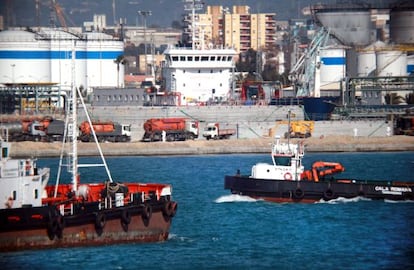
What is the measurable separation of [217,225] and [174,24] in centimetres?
13727

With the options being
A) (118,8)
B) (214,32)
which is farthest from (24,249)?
(214,32)

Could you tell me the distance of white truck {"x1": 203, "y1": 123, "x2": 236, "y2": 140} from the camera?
2409 inches

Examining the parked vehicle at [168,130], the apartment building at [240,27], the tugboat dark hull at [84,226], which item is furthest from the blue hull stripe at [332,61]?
the apartment building at [240,27]

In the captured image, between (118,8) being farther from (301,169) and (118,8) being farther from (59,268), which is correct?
(59,268)

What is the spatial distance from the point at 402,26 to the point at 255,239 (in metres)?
66.0

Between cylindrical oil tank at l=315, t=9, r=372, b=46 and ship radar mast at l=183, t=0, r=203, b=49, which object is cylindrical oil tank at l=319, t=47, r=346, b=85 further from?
ship radar mast at l=183, t=0, r=203, b=49

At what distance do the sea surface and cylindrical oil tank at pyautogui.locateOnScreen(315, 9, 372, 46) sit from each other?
4922 centimetres

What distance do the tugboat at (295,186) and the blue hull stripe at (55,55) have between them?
45.4 metres

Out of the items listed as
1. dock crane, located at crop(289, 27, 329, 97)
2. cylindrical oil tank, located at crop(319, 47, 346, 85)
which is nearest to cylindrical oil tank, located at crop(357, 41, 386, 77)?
cylindrical oil tank, located at crop(319, 47, 346, 85)

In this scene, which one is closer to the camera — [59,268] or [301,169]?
[59,268]

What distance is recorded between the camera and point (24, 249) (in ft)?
92.4

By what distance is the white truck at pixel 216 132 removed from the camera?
2409 inches

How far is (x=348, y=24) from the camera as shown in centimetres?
9450

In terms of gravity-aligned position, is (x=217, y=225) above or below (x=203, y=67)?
below
